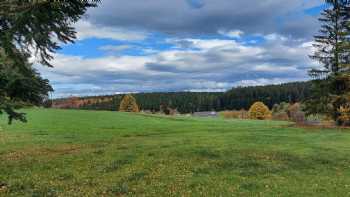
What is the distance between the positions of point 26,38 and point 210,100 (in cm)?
17032

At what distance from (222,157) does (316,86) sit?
3287cm

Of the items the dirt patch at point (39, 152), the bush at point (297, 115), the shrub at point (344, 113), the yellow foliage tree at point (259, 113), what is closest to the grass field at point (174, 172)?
the dirt patch at point (39, 152)

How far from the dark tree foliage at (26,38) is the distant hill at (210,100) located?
5345 inches

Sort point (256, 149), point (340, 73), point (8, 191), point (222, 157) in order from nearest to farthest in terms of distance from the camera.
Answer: point (8, 191) < point (222, 157) < point (256, 149) < point (340, 73)

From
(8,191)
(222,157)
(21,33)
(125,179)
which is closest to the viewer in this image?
(8,191)

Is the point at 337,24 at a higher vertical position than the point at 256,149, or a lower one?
higher

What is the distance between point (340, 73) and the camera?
4816 centimetres

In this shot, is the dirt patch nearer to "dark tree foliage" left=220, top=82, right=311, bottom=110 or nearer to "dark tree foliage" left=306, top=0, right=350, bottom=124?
"dark tree foliage" left=306, top=0, right=350, bottom=124

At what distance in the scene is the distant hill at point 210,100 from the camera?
154500 millimetres

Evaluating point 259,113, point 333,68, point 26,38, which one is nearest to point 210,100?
point 259,113

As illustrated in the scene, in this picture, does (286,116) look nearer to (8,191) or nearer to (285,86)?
(285,86)

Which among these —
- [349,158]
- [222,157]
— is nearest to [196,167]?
[222,157]

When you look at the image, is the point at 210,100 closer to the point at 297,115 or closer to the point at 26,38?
the point at 297,115

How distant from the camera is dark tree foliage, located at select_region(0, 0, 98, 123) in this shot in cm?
1286
